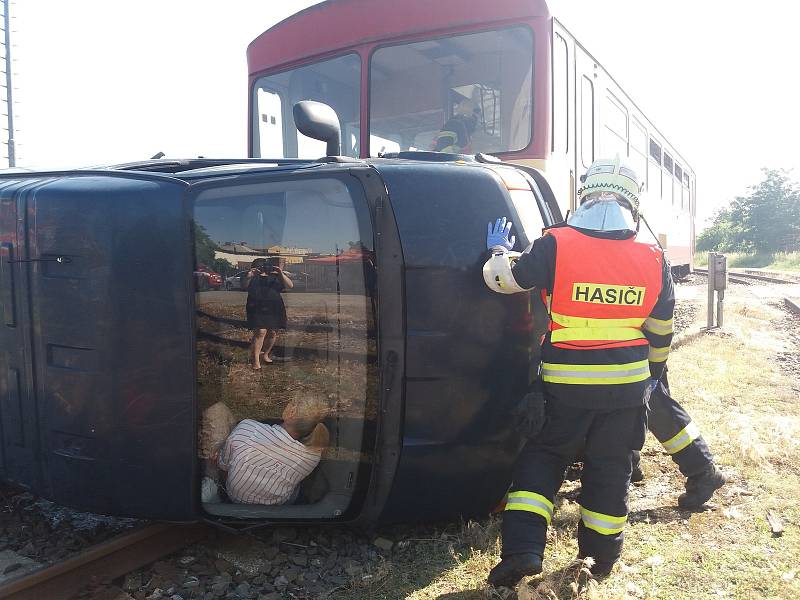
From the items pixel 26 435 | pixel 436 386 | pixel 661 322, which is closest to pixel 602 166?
pixel 661 322

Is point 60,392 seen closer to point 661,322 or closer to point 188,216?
point 188,216

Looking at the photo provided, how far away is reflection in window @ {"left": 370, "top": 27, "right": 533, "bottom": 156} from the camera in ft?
15.6

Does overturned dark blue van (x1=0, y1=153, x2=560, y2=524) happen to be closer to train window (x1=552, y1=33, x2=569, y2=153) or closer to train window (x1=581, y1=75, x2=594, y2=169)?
train window (x1=552, y1=33, x2=569, y2=153)

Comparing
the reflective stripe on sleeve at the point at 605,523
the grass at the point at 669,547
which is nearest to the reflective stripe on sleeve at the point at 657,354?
the reflective stripe on sleeve at the point at 605,523

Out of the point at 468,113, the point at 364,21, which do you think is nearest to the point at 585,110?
the point at 468,113

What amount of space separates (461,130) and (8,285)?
3.16 m

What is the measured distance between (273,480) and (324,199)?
1256 mm

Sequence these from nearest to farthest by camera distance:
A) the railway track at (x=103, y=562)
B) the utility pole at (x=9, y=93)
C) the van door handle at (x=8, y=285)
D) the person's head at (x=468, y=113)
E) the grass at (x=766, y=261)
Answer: the railway track at (x=103, y=562)
the van door handle at (x=8, y=285)
the person's head at (x=468, y=113)
the utility pole at (x=9, y=93)
the grass at (x=766, y=261)

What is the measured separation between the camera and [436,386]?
2.96 m

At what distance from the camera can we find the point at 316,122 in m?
3.54

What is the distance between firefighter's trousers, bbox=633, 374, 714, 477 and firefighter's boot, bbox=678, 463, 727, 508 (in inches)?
1.1

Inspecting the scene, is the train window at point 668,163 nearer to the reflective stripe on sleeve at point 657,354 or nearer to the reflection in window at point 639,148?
the reflection in window at point 639,148

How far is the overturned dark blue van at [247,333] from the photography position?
9.22 feet

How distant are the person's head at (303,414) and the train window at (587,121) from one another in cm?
326
